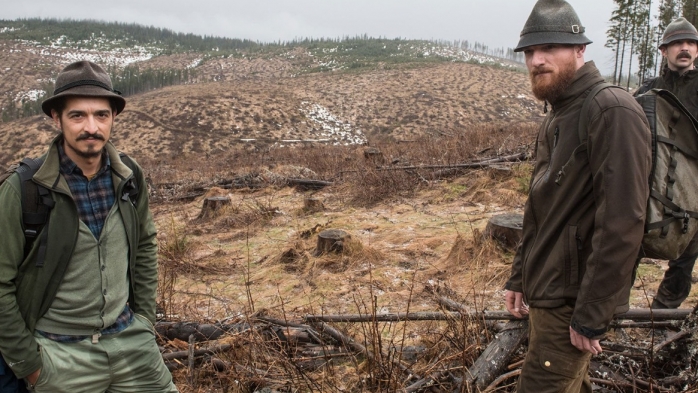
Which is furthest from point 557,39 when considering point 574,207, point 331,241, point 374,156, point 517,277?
point 374,156

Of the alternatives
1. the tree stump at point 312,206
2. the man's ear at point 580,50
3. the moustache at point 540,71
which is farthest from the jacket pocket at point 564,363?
the tree stump at point 312,206

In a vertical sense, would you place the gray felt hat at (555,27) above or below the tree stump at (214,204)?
above

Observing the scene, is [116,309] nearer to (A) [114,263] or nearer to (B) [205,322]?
(A) [114,263]

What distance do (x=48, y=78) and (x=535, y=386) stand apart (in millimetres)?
135380

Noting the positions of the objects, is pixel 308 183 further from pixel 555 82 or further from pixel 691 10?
pixel 691 10

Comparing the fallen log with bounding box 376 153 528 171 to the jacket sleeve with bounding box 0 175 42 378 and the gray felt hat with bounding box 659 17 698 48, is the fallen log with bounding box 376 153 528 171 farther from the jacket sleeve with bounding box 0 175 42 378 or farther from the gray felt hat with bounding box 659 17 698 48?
the jacket sleeve with bounding box 0 175 42 378

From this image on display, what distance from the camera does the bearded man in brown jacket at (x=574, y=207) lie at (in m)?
1.64

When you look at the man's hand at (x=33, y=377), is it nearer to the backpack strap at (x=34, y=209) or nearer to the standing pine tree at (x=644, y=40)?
the backpack strap at (x=34, y=209)

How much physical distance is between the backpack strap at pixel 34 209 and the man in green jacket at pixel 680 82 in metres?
4.03

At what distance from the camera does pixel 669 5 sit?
117ft

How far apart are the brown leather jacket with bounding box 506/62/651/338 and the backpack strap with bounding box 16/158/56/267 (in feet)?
7.37

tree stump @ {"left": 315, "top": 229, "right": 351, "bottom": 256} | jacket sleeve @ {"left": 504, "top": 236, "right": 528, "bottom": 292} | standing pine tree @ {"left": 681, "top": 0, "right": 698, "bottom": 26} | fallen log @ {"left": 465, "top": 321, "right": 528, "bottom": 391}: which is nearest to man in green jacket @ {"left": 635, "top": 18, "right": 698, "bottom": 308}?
fallen log @ {"left": 465, "top": 321, "right": 528, "bottom": 391}

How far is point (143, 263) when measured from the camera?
8.21 feet

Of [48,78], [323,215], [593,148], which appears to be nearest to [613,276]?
[593,148]
